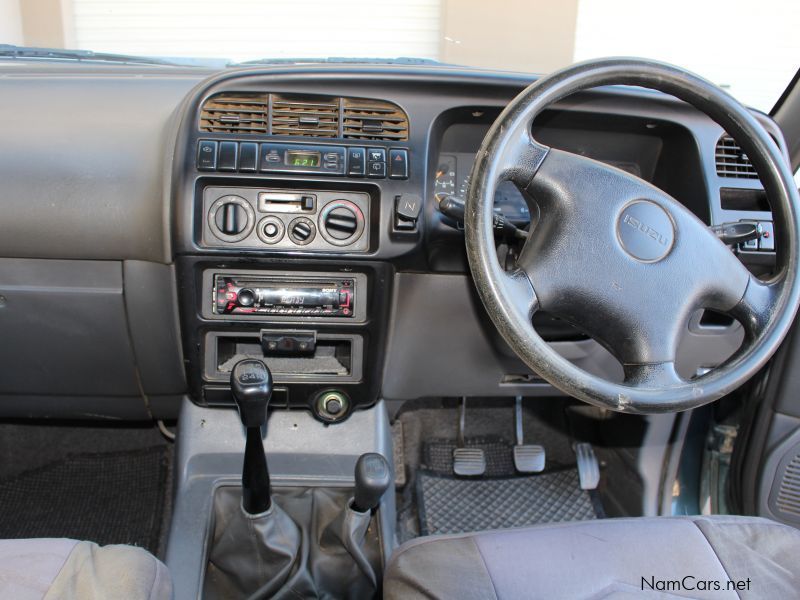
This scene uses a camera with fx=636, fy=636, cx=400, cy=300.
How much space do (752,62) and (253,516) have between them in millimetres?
2250

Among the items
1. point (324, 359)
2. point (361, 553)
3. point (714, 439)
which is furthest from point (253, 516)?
point (714, 439)

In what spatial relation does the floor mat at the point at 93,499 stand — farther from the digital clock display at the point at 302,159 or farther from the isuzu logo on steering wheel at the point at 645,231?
the isuzu logo on steering wheel at the point at 645,231

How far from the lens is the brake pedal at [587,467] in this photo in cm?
210

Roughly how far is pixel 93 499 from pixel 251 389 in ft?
3.71

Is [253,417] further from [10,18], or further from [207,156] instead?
[10,18]

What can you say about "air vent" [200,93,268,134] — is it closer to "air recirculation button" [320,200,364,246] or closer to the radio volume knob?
"air recirculation button" [320,200,364,246]

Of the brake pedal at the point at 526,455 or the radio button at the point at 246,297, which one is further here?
the brake pedal at the point at 526,455

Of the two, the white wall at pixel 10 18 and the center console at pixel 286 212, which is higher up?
the white wall at pixel 10 18

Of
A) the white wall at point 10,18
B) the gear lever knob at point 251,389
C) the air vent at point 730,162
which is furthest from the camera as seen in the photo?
the white wall at point 10,18

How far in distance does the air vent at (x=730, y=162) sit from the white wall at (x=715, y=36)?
0.62 feet

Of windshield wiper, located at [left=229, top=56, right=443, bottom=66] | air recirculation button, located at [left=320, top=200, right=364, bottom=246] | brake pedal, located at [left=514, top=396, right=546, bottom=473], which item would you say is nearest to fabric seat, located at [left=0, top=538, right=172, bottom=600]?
air recirculation button, located at [left=320, top=200, right=364, bottom=246]

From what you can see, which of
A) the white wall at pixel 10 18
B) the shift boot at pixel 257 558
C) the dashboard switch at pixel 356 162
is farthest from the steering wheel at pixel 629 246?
the white wall at pixel 10 18

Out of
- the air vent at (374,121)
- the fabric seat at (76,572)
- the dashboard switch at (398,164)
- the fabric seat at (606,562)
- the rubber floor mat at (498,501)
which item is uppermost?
the air vent at (374,121)

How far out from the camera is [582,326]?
108 cm
